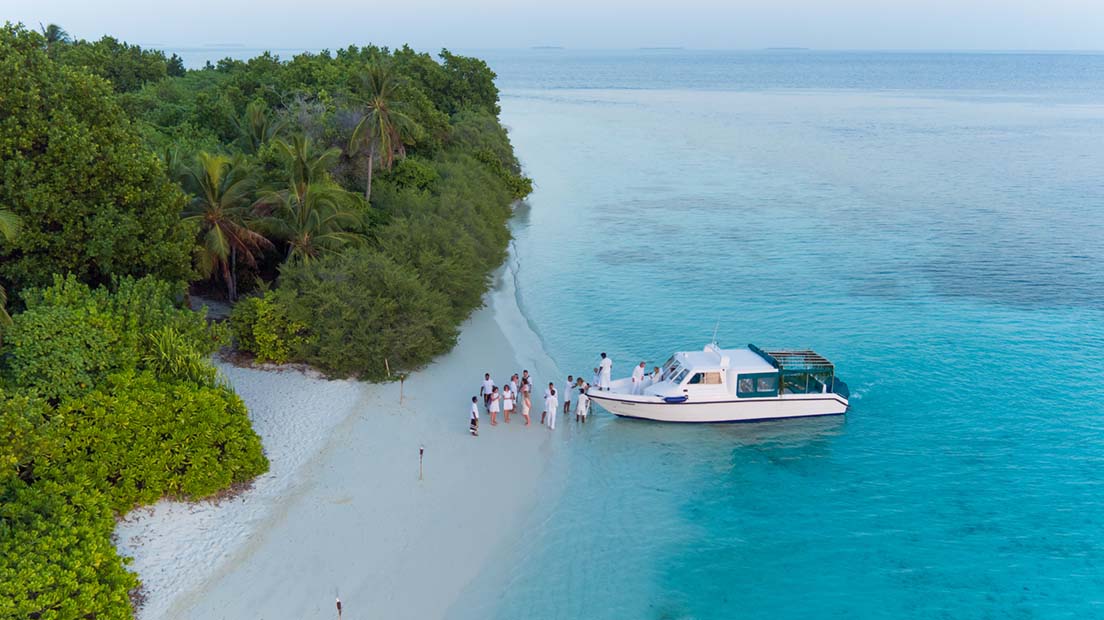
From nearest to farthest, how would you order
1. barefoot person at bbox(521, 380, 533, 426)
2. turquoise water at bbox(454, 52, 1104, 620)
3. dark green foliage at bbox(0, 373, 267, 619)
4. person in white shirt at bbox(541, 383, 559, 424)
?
1. dark green foliage at bbox(0, 373, 267, 619)
2. turquoise water at bbox(454, 52, 1104, 620)
3. person in white shirt at bbox(541, 383, 559, 424)
4. barefoot person at bbox(521, 380, 533, 426)

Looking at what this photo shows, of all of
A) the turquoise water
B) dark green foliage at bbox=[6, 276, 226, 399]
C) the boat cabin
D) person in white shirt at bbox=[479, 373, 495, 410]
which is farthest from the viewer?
the boat cabin

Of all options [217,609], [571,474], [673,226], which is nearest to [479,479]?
[571,474]

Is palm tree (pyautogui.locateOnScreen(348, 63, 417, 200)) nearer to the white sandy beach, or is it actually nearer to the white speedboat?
the white sandy beach

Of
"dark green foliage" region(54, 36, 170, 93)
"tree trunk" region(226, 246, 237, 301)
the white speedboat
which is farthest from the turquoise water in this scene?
"dark green foliage" region(54, 36, 170, 93)

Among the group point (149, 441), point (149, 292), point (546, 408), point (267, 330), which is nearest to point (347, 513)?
point (149, 441)

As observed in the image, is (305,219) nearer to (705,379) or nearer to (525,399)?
(525,399)

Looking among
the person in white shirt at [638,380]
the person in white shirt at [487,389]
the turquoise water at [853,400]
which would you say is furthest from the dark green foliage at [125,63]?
the person in white shirt at [638,380]

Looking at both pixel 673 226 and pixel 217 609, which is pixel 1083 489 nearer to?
pixel 217 609
